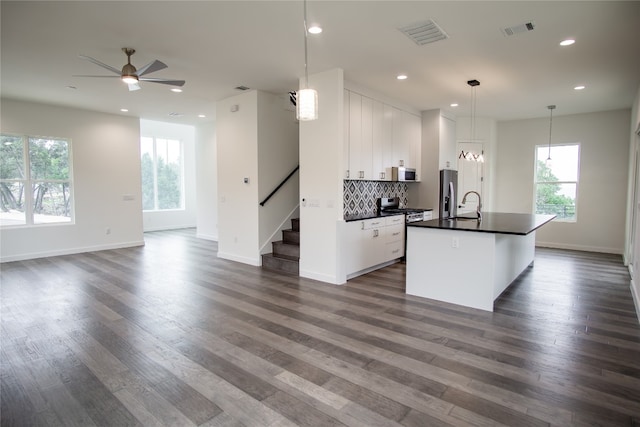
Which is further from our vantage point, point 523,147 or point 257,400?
point 523,147

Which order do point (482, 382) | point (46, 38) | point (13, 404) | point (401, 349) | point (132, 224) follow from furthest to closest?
point (132, 224)
point (46, 38)
point (401, 349)
point (482, 382)
point (13, 404)

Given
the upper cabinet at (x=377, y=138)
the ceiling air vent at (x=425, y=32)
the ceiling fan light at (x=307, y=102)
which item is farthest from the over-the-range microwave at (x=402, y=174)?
the ceiling fan light at (x=307, y=102)

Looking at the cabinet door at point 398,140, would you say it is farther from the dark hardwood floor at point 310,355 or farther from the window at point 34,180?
the window at point 34,180

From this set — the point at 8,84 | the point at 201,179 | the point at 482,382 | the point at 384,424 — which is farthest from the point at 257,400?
the point at 201,179

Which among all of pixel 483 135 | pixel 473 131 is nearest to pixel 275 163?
pixel 473 131

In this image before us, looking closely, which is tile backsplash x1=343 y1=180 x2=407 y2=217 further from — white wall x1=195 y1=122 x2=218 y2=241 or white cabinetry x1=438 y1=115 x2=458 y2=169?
white wall x1=195 y1=122 x2=218 y2=241

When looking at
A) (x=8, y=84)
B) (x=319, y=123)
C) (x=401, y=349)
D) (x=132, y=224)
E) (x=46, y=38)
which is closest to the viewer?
(x=401, y=349)

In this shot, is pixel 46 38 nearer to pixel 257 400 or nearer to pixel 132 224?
pixel 257 400

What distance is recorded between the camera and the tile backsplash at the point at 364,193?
5.93 metres

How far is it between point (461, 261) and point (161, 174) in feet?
31.6

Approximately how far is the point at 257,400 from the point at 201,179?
788 centimetres

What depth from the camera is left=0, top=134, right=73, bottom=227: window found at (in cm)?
639

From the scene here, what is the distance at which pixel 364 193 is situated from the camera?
634 cm

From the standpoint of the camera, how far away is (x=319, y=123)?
16.2 ft
